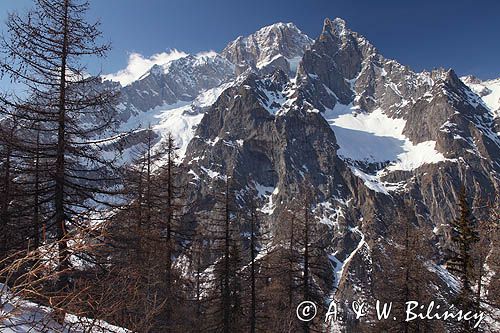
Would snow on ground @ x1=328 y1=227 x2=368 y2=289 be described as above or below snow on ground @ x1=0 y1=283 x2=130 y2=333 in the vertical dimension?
above

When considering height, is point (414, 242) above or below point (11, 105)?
below

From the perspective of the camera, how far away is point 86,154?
404 inches

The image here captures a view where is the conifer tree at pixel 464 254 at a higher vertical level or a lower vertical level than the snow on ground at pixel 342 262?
lower

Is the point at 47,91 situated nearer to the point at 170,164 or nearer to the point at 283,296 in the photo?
the point at 170,164

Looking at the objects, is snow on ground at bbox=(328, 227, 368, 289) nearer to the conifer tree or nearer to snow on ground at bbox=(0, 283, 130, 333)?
the conifer tree

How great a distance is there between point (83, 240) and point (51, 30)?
9303mm

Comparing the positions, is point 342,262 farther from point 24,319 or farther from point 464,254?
point 24,319

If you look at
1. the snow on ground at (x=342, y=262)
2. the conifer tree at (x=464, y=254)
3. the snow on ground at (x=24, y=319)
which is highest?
the snow on ground at (x=342, y=262)

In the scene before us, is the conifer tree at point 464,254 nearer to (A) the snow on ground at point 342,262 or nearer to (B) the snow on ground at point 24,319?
(B) the snow on ground at point 24,319

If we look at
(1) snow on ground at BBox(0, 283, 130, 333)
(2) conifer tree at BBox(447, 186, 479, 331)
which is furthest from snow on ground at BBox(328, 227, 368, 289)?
(1) snow on ground at BBox(0, 283, 130, 333)

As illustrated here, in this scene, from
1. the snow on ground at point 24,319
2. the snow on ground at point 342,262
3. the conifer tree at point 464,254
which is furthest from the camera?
the snow on ground at point 342,262

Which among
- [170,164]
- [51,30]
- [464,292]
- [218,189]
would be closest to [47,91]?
[51,30]

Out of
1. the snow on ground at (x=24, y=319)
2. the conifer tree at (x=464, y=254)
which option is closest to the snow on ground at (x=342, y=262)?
the conifer tree at (x=464, y=254)

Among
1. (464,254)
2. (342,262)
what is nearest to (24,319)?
(464,254)
